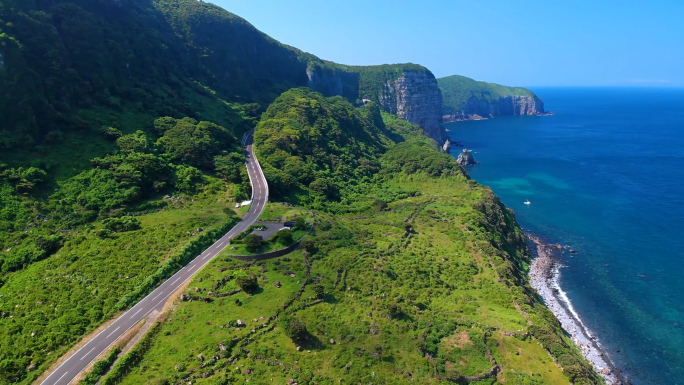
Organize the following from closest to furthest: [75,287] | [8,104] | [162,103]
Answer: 1. [75,287]
2. [8,104]
3. [162,103]

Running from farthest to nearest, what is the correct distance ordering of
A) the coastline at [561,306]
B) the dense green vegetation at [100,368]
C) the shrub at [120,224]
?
the coastline at [561,306] < the shrub at [120,224] < the dense green vegetation at [100,368]

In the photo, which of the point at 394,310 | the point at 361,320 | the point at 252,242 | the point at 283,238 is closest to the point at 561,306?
the point at 394,310

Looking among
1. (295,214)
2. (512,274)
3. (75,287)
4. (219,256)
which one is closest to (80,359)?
(75,287)

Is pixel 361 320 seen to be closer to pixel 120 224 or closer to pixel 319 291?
pixel 319 291

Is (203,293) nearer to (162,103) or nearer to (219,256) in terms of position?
(219,256)

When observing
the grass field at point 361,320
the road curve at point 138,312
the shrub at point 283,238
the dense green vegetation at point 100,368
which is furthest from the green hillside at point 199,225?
the shrub at point 283,238

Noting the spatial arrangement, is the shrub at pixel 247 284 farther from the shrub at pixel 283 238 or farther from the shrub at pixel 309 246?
the shrub at pixel 309 246
